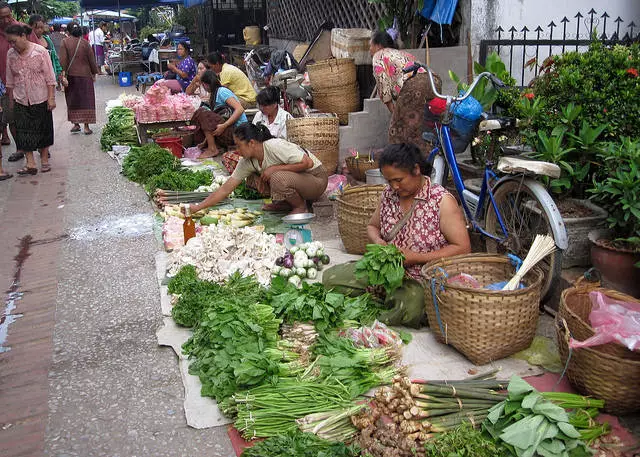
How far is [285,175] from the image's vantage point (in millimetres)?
6602

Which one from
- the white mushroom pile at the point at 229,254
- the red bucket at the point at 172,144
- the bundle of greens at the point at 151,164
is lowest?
the white mushroom pile at the point at 229,254

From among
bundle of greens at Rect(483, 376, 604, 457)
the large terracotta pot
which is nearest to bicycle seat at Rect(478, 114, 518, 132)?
the large terracotta pot

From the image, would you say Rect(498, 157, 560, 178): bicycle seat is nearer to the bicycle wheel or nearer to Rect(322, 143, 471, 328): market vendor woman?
the bicycle wheel

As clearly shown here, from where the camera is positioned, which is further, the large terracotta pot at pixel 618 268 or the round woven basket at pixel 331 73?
the round woven basket at pixel 331 73

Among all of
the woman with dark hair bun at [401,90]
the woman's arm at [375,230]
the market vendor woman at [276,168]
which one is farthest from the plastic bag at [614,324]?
the market vendor woman at [276,168]

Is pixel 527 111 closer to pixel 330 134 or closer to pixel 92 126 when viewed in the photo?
pixel 330 134

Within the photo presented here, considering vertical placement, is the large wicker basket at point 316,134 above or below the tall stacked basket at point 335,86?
below

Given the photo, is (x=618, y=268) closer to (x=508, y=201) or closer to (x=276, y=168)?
(x=508, y=201)

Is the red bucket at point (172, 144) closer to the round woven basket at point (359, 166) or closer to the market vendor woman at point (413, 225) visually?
the round woven basket at point (359, 166)

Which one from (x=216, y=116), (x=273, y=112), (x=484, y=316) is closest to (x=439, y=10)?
(x=273, y=112)

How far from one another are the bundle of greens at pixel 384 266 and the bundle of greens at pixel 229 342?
673 mm

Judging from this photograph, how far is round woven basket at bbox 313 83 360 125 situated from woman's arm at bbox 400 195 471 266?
4.57 metres

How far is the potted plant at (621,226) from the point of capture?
13.5 feet

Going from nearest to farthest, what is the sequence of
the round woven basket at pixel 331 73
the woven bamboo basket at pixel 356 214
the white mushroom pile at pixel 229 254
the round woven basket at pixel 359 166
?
the white mushroom pile at pixel 229 254
the woven bamboo basket at pixel 356 214
the round woven basket at pixel 359 166
the round woven basket at pixel 331 73
